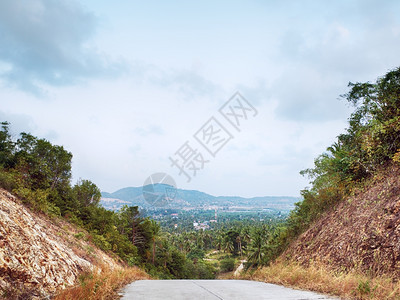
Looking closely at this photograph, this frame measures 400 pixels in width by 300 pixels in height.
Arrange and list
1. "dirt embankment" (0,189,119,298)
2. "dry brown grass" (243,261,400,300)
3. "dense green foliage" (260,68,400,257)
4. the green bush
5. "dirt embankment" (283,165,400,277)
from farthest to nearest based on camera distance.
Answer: the green bush, "dense green foliage" (260,68,400,257), "dirt embankment" (283,165,400,277), "dry brown grass" (243,261,400,300), "dirt embankment" (0,189,119,298)

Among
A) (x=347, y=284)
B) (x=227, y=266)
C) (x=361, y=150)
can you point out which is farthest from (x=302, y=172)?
(x=227, y=266)

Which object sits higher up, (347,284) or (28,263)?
(28,263)

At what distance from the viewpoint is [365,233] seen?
6.84 meters

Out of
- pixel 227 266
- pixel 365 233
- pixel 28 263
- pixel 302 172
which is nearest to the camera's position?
pixel 28 263

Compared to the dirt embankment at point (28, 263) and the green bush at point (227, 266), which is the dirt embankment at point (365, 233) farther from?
the green bush at point (227, 266)

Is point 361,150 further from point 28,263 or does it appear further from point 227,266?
point 227,266

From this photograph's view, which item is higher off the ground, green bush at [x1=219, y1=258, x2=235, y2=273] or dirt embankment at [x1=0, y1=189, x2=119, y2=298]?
dirt embankment at [x1=0, y1=189, x2=119, y2=298]

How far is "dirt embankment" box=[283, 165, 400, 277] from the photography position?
590cm

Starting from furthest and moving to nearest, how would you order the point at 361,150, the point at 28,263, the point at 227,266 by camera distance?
the point at 227,266, the point at 361,150, the point at 28,263

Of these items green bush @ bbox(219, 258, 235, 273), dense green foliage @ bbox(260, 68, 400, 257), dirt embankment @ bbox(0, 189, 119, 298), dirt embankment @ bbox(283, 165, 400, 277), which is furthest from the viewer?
green bush @ bbox(219, 258, 235, 273)

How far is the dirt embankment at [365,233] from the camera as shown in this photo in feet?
19.4

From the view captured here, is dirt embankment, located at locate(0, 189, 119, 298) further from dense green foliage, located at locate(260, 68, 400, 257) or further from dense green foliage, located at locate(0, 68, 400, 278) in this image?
dense green foliage, located at locate(260, 68, 400, 257)

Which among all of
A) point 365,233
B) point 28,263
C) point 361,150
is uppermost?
point 361,150

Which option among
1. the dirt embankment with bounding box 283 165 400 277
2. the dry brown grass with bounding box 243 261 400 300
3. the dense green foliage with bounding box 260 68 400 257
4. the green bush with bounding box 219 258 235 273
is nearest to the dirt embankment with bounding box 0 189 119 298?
the dry brown grass with bounding box 243 261 400 300
